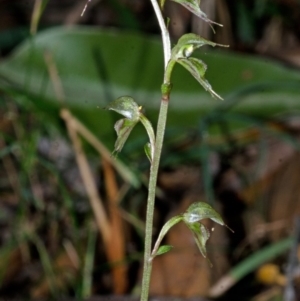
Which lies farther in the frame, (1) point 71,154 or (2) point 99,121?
(1) point 71,154

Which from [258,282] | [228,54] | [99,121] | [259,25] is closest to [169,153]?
[99,121]

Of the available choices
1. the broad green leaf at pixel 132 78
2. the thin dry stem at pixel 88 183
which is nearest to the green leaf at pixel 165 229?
the thin dry stem at pixel 88 183

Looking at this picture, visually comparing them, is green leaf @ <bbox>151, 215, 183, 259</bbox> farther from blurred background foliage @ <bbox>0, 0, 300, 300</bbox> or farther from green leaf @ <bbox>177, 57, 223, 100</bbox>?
blurred background foliage @ <bbox>0, 0, 300, 300</bbox>

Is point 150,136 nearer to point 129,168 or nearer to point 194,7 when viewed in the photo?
point 194,7

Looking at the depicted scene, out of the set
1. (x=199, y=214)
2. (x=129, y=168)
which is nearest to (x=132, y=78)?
(x=129, y=168)

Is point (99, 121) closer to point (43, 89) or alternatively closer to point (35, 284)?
point (43, 89)

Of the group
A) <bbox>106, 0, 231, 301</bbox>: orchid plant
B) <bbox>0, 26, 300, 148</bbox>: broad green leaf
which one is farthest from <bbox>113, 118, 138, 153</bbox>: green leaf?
<bbox>0, 26, 300, 148</bbox>: broad green leaf

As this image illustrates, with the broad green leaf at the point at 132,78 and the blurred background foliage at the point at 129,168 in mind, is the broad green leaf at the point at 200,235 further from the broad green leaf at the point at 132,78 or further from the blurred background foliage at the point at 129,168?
the broad green leaf at the point at 132,78

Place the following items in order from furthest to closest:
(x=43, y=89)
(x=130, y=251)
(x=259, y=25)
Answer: (x=259, y=25) → (x=43, y=89) → (x=130, y=251)
